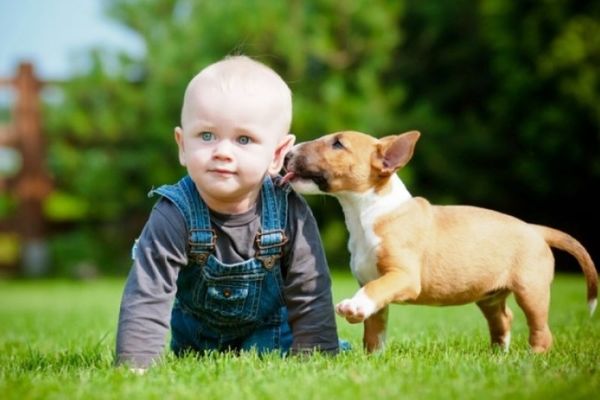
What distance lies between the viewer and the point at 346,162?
382 centimetres

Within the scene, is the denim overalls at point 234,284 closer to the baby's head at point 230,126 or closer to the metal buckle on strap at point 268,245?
the metal buckle on strap at point 268,245

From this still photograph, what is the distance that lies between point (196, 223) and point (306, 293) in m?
0.59

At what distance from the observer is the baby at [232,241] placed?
3451 mm

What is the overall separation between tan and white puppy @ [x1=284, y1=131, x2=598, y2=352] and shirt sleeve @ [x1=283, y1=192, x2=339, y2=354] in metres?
0.19

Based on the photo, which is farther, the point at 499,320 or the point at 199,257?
the point at 499,320

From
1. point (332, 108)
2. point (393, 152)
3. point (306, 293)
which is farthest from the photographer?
point (332, 108)

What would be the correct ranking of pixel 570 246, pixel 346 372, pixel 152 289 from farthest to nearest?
1. pixel 570 246
2. pixel 152 289
3. pixel 346 372

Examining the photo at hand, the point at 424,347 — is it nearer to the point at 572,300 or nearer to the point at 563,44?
the point at 572,300

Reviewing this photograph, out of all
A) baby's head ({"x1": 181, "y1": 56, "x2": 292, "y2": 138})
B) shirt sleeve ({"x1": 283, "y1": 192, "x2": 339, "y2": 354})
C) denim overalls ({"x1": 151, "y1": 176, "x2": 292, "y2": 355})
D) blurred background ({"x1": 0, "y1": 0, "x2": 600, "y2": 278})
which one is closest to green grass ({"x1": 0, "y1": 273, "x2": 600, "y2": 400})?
shirt sleeve ({"x1": 283, "y1": 192, "x2": 339, "y2": 354})

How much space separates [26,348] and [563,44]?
1001cm

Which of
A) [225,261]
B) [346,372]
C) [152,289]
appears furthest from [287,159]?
[346,372]

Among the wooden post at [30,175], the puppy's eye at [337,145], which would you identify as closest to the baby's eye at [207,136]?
the puppy's eye at [337,145]

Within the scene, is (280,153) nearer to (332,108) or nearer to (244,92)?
(244,92)

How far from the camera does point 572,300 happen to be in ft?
24.2
